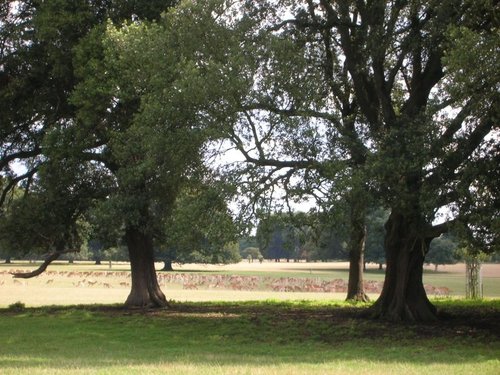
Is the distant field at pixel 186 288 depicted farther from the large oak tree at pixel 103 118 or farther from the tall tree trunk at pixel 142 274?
the large oak tree at pixel 103 118

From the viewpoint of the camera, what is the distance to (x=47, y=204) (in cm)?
2241

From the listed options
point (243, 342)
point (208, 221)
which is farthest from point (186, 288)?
point (243, 342)

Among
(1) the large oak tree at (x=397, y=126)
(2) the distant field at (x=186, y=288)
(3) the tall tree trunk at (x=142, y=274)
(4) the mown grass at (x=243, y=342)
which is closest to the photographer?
(4) the mown grass at (x=243, y=342)

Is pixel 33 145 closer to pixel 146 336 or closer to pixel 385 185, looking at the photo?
pixel 146 336

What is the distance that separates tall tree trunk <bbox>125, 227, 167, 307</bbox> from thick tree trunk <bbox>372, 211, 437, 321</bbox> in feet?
32.7

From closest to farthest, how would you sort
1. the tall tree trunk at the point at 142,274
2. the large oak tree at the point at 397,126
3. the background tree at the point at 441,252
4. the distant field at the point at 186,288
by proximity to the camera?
the large oak tree at the point at 397,126, the tall tree trunk at the point at 142,274, the distant field at the point at 186,288, the background tree at the point at 441,252

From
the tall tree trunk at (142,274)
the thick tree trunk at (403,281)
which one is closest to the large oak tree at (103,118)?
the tall tree trunk at (142,274)

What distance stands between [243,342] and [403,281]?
7155 millimetres

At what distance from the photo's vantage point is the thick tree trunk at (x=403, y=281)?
19.8 meters

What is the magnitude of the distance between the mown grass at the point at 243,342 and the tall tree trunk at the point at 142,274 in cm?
124

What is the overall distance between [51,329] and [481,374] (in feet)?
42.3

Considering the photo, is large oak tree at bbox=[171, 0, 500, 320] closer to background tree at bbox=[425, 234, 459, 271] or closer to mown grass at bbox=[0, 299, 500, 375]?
mown grass at bbox=[0, 299, 500, 375]

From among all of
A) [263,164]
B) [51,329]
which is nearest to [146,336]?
[51,329]

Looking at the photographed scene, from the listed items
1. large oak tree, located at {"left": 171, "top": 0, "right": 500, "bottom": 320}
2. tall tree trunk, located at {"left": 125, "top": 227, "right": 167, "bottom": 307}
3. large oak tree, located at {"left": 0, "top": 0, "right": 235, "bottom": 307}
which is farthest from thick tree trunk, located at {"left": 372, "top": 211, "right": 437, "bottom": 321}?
tall tree trunk, located at {"left": 125, "top": 227, "right": 167, "bottom": 307}
